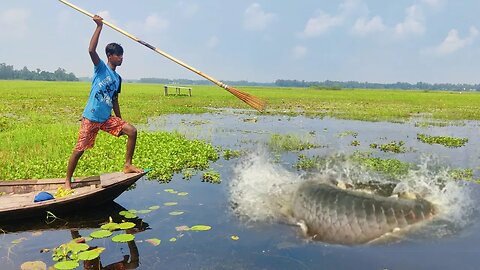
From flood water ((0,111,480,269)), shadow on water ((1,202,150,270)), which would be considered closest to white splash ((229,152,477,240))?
flood water ((0,111,480,269))

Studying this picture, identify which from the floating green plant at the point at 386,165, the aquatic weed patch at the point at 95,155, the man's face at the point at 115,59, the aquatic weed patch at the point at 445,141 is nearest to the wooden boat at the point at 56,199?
the aquatic weed patch at the point at 95,155

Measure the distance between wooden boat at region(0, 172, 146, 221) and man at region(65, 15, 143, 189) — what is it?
0.93 feet

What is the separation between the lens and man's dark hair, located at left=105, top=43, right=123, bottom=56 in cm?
627

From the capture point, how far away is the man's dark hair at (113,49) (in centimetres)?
627

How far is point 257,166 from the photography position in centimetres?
974

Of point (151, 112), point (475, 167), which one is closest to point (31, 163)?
point (475, 167)

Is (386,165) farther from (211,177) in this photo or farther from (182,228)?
(182,228)

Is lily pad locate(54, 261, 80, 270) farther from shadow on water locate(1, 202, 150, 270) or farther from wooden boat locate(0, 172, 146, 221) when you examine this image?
wooden boat locate(0, 172, 146, 221)

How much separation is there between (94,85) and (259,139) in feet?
27.9

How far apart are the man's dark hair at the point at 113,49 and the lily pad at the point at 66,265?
3.18 metres

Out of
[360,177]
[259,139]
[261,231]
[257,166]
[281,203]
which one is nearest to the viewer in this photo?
[261,231]

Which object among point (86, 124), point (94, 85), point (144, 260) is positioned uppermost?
point (94, 85)

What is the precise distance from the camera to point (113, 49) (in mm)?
6277

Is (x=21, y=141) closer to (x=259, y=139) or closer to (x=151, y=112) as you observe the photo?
(x=259, y=139)
